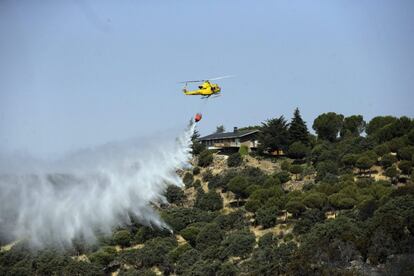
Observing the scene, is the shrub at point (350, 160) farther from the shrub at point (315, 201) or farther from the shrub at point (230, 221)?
the shrub at point (230, 221)

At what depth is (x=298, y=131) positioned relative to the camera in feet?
312

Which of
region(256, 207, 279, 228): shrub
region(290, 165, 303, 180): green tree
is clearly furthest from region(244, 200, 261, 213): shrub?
region(290, 165, 303, 180): green tree

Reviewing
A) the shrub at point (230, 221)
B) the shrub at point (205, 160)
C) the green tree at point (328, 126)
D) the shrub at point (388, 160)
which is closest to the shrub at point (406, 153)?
the shrub at point (388, 160)

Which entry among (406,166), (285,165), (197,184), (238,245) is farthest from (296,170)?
(238,245)

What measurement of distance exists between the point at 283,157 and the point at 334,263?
4329 centimetres

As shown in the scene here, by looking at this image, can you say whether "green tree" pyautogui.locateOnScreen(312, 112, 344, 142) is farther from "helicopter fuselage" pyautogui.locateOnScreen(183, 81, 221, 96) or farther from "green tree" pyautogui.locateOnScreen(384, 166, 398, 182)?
"helicopter fuselage" pyautogui.locateOnScreen(183, 81, 221, 96)

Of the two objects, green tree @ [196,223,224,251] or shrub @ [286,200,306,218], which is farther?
shrub @ [286,200,306,218]

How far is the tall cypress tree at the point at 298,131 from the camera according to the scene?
9475 centimetres

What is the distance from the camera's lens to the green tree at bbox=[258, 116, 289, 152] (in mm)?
91062

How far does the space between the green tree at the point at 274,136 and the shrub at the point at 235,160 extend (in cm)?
428

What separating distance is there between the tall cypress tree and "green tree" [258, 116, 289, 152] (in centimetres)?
109

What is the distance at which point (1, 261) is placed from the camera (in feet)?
209

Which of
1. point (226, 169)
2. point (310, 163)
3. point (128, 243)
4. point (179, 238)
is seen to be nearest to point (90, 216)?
point (128, 243)

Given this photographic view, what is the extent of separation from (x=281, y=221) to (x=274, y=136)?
2619 cm
